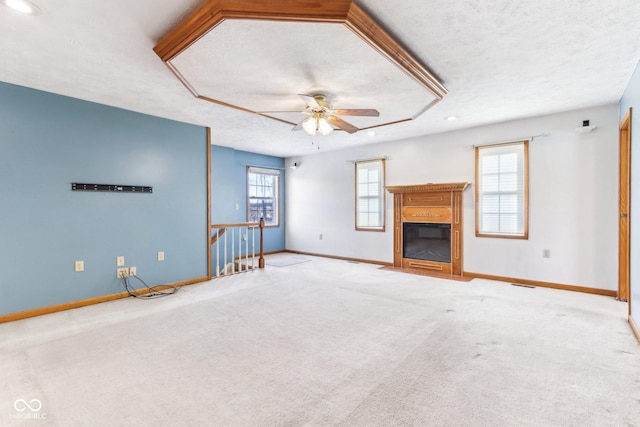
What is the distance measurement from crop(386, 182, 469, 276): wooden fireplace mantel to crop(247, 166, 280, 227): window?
3.19 metres

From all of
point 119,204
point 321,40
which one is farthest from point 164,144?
point 321,40

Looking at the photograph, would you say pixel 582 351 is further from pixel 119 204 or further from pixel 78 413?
pixel 119 204

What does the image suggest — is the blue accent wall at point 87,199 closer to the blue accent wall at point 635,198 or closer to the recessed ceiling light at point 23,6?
the recessed ceiling light at point 23,6

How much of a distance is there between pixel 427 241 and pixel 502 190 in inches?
58.2

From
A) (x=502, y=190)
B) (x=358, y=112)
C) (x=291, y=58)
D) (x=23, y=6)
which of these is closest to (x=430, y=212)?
(x=502, y=190)

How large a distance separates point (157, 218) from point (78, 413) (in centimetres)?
302

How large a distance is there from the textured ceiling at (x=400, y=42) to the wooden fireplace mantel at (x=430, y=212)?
4.89ft

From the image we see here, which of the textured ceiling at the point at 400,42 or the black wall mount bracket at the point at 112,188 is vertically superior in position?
the textured ceiling at the point at 400,42

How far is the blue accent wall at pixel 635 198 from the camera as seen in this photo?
8.82 feet

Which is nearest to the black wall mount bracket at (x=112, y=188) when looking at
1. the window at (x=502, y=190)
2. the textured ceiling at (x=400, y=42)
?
the textured ceiling at (x=400, y=42)

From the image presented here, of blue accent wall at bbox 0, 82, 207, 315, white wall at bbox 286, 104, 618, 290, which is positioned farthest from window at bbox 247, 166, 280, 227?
white wall at bbox 286, 104, 618, 290

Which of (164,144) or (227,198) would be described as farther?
(227,198)

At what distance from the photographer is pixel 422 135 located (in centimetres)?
552

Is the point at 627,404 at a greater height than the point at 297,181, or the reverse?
the point at 297,181
